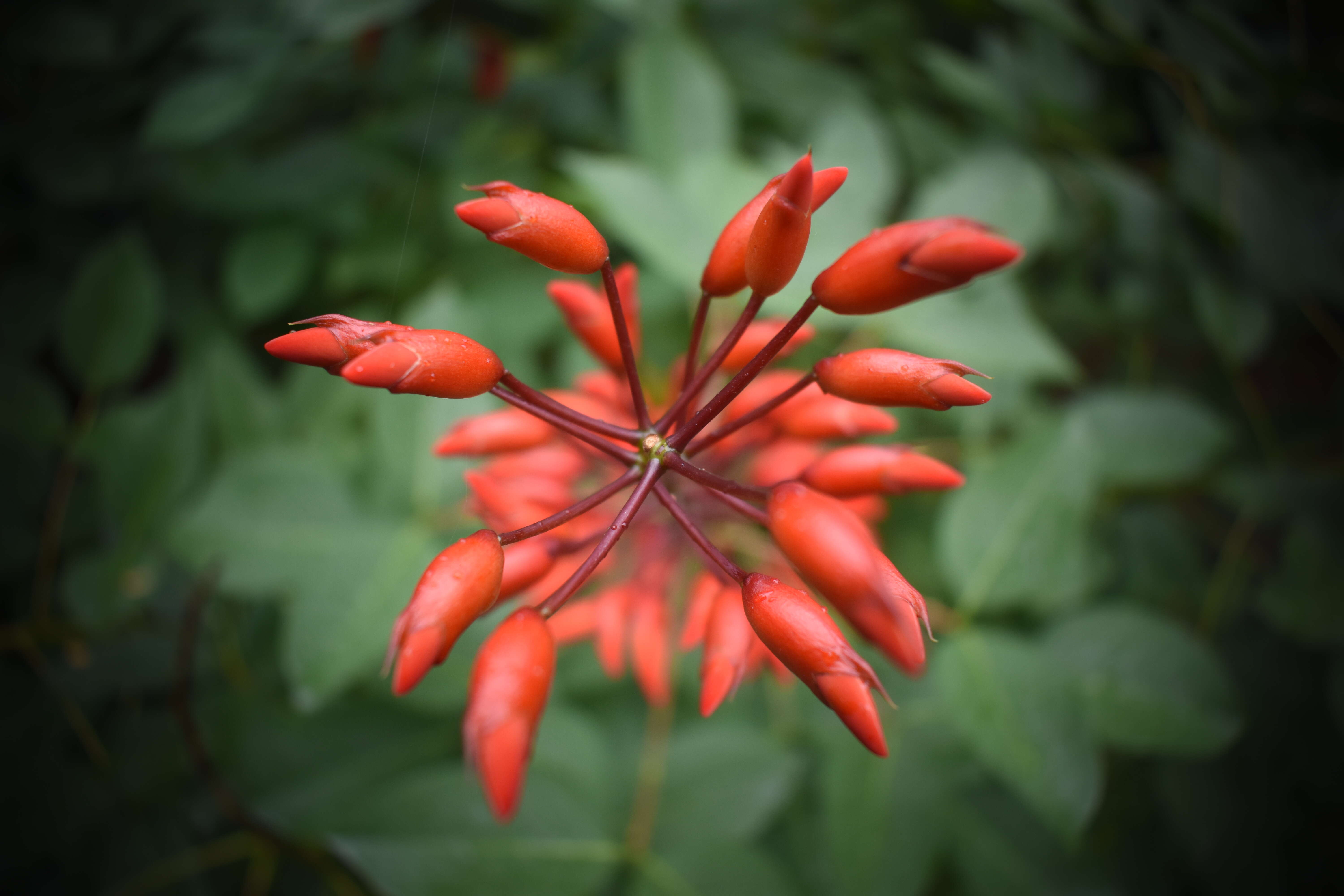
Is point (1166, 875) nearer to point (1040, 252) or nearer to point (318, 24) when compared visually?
point (1040, 252)

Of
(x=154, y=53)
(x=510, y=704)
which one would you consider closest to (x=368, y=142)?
(x=154, y=53)

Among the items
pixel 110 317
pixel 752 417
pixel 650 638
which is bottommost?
pixel 110 317

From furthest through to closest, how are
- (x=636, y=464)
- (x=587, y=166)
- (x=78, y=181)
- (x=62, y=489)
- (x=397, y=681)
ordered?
(x=78, y=181)
(x=62, y=489)
(x=587, y=166)
(x=636, y=464)
(x=397, y=681)

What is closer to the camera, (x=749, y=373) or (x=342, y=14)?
(x=749, y=373)

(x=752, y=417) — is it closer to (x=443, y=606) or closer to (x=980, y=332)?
(x=443, y=606)

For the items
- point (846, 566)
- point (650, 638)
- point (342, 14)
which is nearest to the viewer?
point (846, 566)

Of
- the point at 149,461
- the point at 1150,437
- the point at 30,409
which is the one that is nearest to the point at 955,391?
the point at 1150,437

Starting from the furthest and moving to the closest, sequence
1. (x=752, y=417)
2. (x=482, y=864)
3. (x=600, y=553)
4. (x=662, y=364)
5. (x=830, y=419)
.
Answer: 1. (x=662, y=364)
2. (x=482, y=864)
3. (x=830, y=419)
4. (x=752, y=417)
5. (x=600, y=553)
